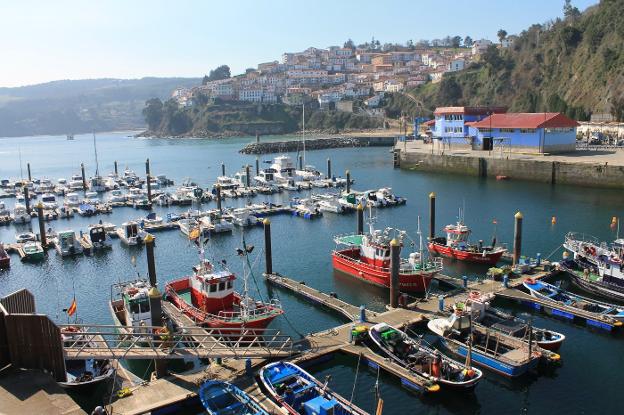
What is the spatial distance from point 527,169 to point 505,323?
55.3 m

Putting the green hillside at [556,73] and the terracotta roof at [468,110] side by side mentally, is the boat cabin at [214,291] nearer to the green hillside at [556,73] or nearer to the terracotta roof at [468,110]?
the terracotta roof at [468,110]

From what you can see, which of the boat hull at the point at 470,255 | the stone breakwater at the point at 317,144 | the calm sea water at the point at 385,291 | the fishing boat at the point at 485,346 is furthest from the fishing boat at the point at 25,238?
the stone breakwater at the point at 317,144

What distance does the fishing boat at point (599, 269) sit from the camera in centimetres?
3084

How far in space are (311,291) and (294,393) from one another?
13.0m

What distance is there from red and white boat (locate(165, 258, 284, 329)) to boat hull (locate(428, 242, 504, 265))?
16.1 meters

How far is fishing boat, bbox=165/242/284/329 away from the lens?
86.3ft

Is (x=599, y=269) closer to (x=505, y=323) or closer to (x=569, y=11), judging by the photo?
(x=505, y=323)

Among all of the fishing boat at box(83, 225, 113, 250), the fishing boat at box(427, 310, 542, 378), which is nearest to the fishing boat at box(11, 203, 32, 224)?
the fishing boat at box(83, 225, 113, 250)

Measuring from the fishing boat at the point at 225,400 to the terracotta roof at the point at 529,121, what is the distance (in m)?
72.3

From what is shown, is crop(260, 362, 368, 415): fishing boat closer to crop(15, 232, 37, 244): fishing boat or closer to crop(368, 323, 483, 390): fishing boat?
crop(368, 323, 483, 390): fishing boat

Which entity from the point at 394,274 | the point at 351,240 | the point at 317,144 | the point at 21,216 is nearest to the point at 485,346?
the point at 394,274

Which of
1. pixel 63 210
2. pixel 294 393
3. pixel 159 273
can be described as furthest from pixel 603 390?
pixel 63 210

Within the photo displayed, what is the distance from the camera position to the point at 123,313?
29469mm

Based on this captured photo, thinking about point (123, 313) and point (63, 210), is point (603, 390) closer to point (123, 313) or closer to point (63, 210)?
point (123, 313)
